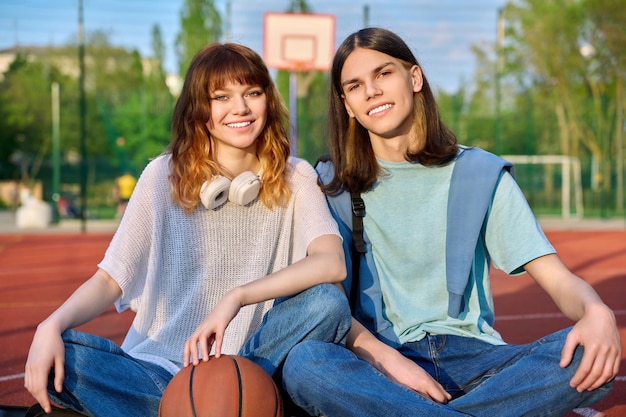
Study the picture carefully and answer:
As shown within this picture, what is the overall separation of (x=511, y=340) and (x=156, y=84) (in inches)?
686

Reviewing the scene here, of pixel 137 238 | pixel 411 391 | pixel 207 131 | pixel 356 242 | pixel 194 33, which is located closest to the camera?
pixel 411 391

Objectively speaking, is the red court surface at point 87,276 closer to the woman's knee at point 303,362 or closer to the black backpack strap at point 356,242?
the black backpack strap at point 356,242

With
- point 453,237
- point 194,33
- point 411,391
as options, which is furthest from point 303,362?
point 194,33

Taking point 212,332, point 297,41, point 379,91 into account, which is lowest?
point 212,332

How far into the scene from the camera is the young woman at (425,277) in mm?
2609

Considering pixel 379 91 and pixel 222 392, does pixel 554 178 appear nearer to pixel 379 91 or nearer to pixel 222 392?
pixel 379 91

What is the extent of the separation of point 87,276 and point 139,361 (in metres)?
6.78

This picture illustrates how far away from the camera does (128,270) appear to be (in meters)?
2.98

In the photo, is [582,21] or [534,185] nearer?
[534,185]

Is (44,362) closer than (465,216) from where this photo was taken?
Yes

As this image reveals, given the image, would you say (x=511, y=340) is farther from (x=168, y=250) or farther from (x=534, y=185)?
(x=534, y=185)

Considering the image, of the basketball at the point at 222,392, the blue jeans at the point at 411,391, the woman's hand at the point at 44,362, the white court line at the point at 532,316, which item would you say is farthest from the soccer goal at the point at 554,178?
the woman's hand at the point at 44,362

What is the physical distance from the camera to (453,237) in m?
3.05

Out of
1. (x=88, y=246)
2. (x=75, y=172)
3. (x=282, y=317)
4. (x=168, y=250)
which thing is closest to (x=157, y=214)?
(x=168, y=250)
